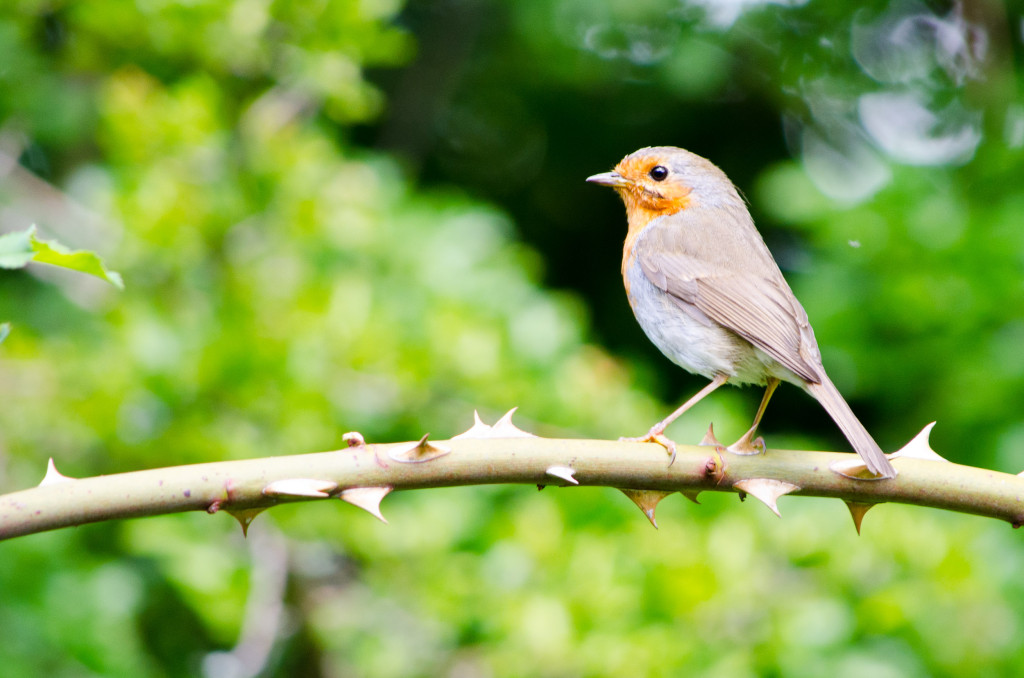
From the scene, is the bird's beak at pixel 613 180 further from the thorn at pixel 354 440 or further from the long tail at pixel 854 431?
the thorn at pixel 354 440

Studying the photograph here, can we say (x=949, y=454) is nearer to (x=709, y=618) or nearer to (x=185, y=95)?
(x=709, y=618)

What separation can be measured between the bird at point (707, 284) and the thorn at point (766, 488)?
3.20 ft

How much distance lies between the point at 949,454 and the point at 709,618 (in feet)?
6.65

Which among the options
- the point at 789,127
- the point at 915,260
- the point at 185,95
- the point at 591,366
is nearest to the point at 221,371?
the point at 185,95

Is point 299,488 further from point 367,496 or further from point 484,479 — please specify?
point 484,479

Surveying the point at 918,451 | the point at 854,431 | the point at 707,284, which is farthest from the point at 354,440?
the point at 707,284

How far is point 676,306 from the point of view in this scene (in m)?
2.68

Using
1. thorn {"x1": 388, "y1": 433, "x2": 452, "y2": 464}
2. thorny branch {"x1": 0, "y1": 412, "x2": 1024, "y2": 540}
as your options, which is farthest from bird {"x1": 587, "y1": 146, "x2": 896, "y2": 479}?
thorn {"x1": 388, "y1": 433, "x2": 452, "y2": 464}

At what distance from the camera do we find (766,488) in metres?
1.31

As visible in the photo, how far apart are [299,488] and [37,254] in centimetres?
41

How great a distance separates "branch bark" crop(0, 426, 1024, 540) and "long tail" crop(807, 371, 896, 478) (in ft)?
0.09

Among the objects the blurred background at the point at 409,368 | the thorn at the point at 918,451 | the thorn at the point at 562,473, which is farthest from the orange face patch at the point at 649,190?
the thorn at the point at 562,473

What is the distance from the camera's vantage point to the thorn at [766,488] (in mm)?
1296

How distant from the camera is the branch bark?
1.16 m
